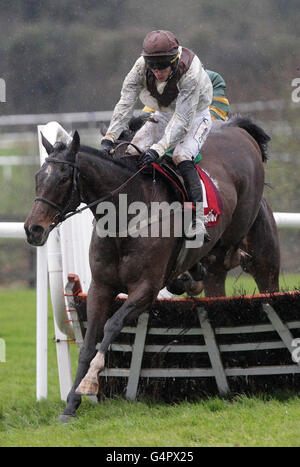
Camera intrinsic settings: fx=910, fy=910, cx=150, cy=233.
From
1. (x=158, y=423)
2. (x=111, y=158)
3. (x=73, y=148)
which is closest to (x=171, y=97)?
(x=111, y=158)

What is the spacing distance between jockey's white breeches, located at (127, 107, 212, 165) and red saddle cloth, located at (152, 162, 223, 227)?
0.58 feet

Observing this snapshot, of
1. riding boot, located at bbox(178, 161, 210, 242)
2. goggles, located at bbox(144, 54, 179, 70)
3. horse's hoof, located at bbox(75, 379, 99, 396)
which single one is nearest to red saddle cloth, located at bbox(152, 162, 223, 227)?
riding boot, located at bbox(178, 161, 210, 242)

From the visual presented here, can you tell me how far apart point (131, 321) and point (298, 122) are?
695 cm

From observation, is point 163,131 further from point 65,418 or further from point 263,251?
point 65,418

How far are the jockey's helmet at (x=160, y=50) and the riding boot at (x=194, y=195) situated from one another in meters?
0.60

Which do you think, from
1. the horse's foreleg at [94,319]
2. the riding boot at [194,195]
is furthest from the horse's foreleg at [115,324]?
the riding boot at [194,195]

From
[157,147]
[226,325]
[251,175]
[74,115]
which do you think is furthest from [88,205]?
[74,115]

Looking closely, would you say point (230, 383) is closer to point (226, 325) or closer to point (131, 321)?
point (226, 325)

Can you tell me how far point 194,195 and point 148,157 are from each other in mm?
368

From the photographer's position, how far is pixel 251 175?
20.4 feet

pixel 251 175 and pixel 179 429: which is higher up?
pixel 251 175

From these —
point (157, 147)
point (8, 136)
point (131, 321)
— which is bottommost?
point (8, 136)

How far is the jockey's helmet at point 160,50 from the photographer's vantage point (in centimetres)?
508

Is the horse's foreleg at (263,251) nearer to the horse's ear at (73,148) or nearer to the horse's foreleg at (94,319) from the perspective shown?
the horse's foreleg at (94,319)
